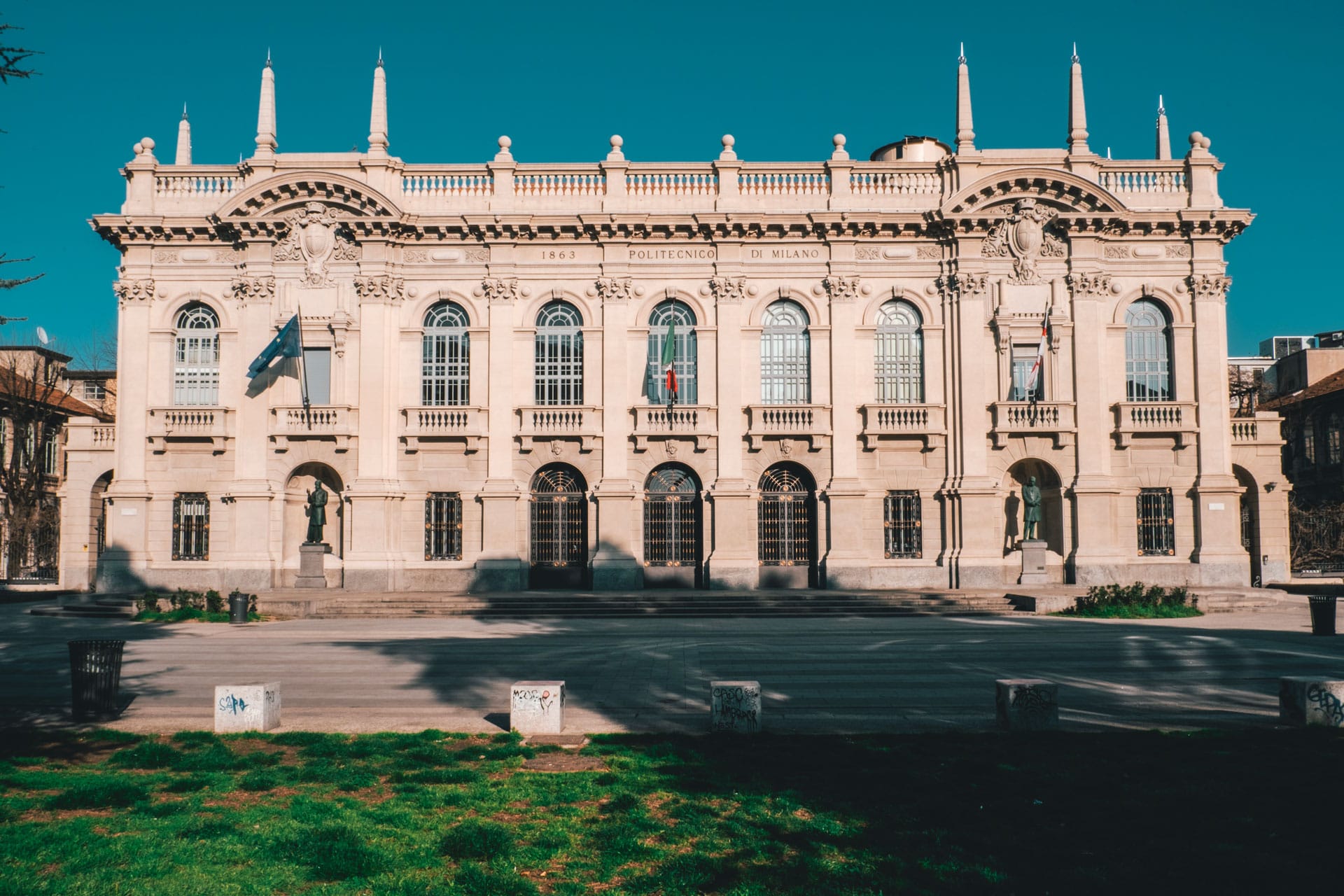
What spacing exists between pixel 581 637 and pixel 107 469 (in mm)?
22303

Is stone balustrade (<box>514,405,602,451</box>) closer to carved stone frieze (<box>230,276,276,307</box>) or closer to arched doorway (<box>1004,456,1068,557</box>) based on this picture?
carved stone frieze (<box>230,276,276,307</box>)

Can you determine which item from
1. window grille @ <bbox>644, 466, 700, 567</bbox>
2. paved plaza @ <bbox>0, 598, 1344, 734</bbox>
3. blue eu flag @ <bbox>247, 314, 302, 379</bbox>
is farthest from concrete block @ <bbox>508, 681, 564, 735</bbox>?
blue eu flag @ <bbox>247, 314, 302, 379</bbox>

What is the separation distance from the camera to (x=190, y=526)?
32438 mm

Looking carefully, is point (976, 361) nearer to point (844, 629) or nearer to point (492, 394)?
point (844, 629)

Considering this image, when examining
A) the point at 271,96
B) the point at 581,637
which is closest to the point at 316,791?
the point at 581,637

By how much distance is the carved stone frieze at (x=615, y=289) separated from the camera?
3253 centimetres

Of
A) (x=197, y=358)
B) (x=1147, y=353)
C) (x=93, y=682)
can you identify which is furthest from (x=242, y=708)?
(x=1147, y=353)

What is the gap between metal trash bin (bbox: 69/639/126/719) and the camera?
1215 centimetres

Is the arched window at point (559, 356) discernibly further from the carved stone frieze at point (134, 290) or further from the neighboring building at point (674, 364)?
the carved stone frieze at point (134, 290)

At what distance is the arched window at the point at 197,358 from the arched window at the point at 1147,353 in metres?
30.5

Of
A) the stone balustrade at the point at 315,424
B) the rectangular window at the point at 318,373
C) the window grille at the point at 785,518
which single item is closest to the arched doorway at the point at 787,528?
the window grille at the point at 785,518

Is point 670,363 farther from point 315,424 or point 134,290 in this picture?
point 134,290

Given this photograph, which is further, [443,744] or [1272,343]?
[1272,343]

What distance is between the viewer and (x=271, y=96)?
→ 108 feet
